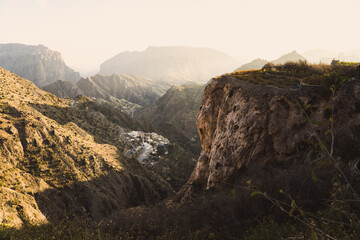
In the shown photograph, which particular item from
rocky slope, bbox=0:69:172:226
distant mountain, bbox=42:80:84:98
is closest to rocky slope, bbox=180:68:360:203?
rocky slope, bbox=0:69:172:226

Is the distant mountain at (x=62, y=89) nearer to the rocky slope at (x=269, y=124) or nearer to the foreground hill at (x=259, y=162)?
the foreground hill at (x=259, y=162)

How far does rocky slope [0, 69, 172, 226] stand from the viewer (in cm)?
1966

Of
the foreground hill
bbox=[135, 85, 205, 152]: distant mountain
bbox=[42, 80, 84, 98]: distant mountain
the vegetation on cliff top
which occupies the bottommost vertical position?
bbox=[135, 85, 205, 152]: distant mountain

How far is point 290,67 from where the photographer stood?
79.8 ft

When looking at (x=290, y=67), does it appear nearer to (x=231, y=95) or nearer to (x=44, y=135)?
(x=231, y=95)

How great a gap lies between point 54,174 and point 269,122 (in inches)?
1023

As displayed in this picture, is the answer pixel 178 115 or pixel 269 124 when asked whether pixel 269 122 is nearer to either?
pixel 269 124

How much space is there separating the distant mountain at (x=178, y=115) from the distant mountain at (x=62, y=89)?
59.7 metres

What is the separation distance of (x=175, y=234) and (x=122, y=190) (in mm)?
26416

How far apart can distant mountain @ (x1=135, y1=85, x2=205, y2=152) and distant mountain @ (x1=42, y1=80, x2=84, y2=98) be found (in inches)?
2351

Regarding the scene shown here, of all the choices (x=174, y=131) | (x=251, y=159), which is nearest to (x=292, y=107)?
(x=251, y=159)

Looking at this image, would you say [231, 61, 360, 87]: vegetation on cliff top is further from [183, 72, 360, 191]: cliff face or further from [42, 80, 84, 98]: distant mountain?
[42, 80, 84, 98]: distant mountain

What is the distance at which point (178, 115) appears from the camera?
373 ft

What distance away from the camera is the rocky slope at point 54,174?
19.7 meters
